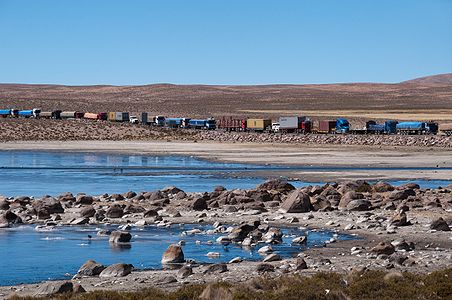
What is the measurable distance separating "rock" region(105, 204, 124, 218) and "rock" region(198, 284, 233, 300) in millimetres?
13259

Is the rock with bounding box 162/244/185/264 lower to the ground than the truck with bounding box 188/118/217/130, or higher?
lower

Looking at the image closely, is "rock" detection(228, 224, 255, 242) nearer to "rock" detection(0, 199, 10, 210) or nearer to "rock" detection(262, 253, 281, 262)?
"rock" detection(262, 253, 281, 262)

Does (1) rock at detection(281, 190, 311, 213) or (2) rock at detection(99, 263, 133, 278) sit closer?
(2) rock at detection(99, 263, 133, 278)

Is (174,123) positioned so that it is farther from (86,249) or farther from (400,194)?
(86,249)

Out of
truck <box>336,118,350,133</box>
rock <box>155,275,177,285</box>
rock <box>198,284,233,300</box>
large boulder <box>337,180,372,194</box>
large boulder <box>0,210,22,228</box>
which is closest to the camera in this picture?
rock <box>198,284,233,300</box>

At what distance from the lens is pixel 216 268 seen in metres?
16.9

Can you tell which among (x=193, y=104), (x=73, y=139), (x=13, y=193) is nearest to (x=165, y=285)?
(x=13, y=193)

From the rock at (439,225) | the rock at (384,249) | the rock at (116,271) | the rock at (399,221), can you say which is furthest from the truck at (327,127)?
the rock at (116,271)

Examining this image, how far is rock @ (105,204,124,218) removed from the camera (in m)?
26.2

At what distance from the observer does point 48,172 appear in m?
48.2

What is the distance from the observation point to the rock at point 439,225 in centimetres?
2270

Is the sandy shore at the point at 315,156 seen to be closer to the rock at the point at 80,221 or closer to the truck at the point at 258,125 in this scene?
the truck at the point at 258,125

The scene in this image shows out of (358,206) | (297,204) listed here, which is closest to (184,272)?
(297,204)

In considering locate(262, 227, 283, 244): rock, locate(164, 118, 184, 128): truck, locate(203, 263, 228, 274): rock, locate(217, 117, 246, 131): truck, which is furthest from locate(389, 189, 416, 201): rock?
locate(164, 118, 184, 128): truck
